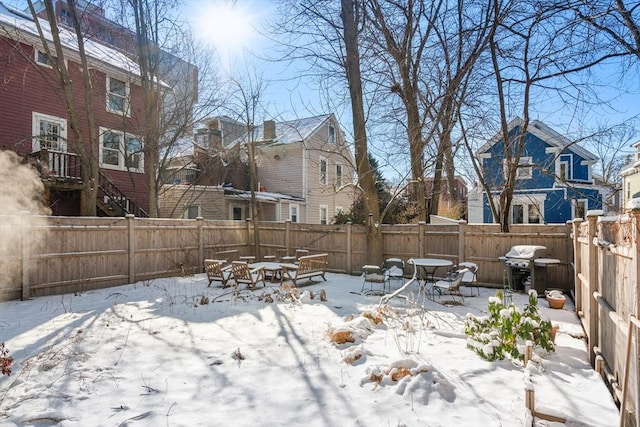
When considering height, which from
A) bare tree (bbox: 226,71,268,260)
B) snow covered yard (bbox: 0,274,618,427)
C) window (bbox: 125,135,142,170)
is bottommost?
snow covered yard (bbox: 0,274,618,427)

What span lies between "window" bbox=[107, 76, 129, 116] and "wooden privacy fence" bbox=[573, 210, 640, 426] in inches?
585

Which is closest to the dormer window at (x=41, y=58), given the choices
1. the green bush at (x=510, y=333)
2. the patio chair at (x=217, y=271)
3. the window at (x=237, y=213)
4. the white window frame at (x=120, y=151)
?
the white window frame at (x=120, y=151)

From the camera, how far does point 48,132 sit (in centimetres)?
1273

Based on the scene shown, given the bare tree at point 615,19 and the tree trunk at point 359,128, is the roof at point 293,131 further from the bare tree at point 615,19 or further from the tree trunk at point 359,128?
the bare tree at point 615,19

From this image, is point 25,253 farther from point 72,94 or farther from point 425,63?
point 425,63

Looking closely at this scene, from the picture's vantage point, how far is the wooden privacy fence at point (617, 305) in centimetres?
244

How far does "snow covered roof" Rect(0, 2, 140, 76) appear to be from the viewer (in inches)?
463

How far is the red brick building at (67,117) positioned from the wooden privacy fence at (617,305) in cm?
1207

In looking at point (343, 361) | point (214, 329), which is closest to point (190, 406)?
point (343, 361)

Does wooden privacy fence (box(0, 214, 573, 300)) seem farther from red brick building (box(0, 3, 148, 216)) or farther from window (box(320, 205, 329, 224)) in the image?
window (box(320, 205, 329, 224))

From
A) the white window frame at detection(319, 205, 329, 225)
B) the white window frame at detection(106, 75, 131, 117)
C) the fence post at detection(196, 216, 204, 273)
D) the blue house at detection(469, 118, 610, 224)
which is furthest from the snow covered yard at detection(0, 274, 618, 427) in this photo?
the white window frame at detection(319, 205, 329, 225)

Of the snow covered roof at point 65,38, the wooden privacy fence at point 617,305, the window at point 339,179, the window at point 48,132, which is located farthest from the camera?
the window at point 339,179

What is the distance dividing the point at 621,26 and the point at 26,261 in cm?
1282

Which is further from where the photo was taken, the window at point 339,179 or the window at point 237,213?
the window at point 237,213
